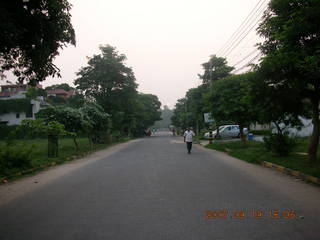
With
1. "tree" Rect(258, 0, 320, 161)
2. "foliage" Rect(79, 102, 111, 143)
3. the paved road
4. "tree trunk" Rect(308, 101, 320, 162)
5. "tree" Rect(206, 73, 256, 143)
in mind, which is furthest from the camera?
"foliage" Rect(79, 102, 111, 143)

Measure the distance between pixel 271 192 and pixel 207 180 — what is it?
1943 millimetres

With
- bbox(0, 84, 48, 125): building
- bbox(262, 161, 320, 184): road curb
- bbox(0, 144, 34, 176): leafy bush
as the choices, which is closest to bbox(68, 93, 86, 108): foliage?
bbox(0, 144, 34, 176): leafy bush

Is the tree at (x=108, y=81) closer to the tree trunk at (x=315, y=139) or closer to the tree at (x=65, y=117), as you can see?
the tree at (x=65, y=117)

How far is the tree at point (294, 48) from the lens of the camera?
771cm

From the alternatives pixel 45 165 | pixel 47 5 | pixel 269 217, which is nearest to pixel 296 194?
pixel 269 217

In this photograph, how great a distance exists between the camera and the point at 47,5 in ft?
22.2

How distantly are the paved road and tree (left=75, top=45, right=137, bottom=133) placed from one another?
24.4 m

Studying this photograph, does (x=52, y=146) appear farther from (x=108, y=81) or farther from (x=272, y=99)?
(x=108, y=81)

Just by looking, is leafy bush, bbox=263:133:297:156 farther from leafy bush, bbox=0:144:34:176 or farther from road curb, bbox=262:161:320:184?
leafy bush, bbox=0:144:34:176
